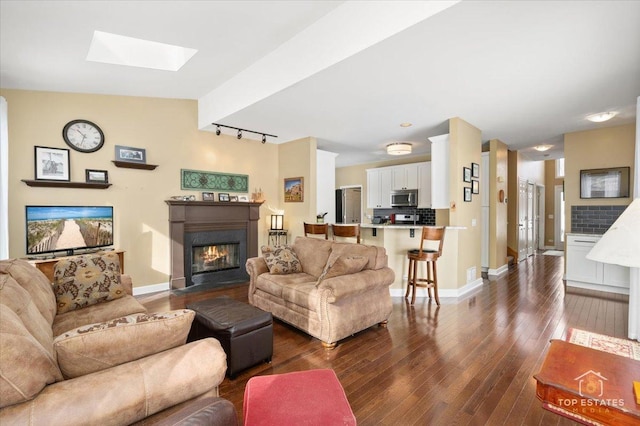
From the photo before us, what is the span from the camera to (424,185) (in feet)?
23.4

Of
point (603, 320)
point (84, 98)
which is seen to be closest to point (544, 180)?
point (603, 320)

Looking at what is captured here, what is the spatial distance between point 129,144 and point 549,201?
1114 cm

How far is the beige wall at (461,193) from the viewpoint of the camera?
14.7 feet

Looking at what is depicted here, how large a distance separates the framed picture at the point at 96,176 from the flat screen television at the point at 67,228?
0.38 meters

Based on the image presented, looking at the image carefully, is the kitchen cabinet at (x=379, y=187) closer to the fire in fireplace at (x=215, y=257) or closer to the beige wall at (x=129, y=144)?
the beige wall at (x=129, y=144)

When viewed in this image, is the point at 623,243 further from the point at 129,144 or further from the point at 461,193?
the point at 129,144

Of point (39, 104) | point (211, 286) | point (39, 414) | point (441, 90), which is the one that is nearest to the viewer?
point (39, 414)

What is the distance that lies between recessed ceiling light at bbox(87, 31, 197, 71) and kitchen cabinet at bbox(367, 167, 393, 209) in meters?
5.54

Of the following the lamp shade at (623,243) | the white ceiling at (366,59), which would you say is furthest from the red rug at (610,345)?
the white ceiling at (366,59)

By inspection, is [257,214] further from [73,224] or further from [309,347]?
[309,347]

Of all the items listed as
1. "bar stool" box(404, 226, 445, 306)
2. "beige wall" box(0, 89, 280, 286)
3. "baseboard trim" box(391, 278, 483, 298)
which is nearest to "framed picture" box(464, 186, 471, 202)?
"bar stool" box(404, 226, 445, 306)

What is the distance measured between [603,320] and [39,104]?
7386mm

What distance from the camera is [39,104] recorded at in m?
3.83

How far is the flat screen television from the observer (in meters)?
3.74
